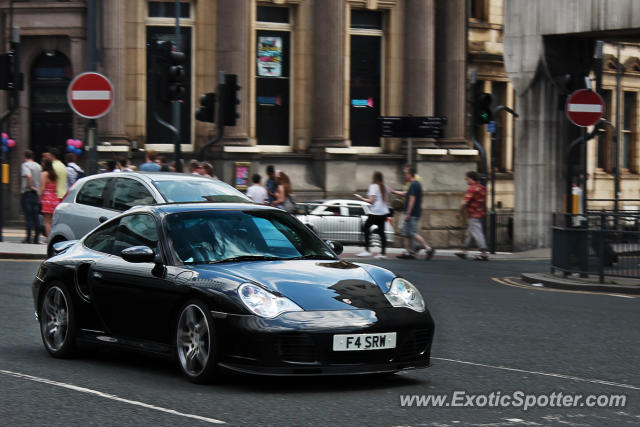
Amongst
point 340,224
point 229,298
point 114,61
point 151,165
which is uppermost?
point 114,61

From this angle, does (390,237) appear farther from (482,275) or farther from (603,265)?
(603,265)

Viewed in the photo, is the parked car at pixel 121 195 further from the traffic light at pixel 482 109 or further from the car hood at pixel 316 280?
the traffic light at pixel 482 109

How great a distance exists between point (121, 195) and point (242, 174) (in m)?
19.7

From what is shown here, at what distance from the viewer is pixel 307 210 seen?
3359cm

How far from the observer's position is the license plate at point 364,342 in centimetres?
871

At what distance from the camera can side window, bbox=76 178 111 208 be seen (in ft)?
58.3

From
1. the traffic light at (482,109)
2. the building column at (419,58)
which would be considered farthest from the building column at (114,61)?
the traffic light at (482,109)

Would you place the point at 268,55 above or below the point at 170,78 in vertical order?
above

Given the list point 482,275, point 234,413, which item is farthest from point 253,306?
point 482,275

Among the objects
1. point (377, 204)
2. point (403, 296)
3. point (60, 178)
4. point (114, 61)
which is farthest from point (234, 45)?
point (403, 296)

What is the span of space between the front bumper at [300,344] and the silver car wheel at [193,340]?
18 cm

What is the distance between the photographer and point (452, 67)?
41281mm

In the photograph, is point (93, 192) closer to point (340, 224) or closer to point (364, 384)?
point (364, 384)

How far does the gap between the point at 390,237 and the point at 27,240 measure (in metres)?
10.1
